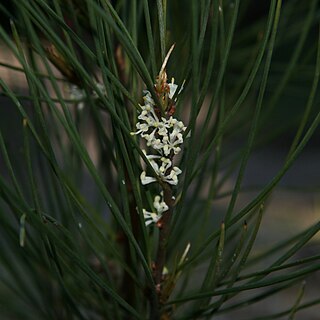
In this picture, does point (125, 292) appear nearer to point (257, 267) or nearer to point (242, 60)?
point (242, 60)

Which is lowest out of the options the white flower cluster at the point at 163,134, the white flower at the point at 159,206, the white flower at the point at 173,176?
the white flower at the point at 159,206

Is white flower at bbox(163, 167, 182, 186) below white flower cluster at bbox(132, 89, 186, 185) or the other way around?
below

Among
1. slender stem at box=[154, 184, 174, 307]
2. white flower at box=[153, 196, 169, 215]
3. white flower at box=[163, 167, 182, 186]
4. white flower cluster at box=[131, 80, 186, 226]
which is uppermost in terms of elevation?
white flower cluster at box=[131, 80, 186, 226]

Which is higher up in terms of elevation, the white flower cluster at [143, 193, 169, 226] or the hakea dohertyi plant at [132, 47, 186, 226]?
the hakea dohertyi plant at [132, 47, 186, 226]

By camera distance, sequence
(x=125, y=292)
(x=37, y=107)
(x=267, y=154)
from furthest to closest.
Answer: (x=267, y=154)
(x=125, y=292)
(x=37, y=107)

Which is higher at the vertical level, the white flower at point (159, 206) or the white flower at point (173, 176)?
the white flower at point (173, 176)

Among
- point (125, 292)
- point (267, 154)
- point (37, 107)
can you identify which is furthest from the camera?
point (267, 154)

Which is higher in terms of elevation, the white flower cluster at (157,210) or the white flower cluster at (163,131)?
the white flower cluster at (163,131)

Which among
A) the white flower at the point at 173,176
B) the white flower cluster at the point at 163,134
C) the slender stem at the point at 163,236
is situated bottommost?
the slender stem at the point at 163,236

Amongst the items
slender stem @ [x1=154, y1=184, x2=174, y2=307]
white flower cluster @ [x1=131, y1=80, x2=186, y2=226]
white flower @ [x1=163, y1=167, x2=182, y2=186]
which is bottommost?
slender stem @ [x1=154, y1=184, x2=174, y2=307]

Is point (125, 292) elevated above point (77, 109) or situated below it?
below

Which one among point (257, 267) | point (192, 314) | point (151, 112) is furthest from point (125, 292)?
point (257, 267)
